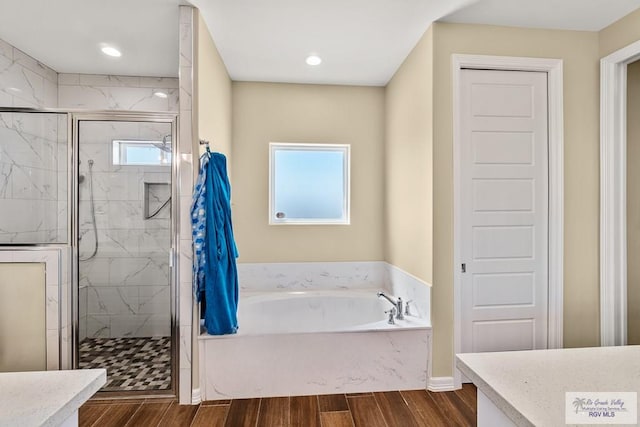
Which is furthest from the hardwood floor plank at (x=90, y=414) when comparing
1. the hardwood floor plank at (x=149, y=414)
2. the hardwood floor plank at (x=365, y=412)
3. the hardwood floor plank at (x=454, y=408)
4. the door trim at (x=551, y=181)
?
the door trim at (x=551, y=181)

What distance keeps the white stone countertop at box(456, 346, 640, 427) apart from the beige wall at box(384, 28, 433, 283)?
1454 millimetres

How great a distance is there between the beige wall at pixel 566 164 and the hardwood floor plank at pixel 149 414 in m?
1.81

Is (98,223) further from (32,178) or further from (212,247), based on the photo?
(212,247)

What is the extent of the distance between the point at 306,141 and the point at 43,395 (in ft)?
9.66

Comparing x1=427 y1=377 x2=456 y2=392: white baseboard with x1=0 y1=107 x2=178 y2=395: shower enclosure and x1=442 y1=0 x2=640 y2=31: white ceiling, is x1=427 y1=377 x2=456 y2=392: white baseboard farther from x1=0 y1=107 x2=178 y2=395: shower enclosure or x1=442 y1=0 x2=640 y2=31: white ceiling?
x1=442 y1=0 x2=640 y2=31: white ceiling

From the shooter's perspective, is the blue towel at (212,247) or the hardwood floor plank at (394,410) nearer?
the hardwood floor plank at (394,410)

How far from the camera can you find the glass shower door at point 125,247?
232 centimetres

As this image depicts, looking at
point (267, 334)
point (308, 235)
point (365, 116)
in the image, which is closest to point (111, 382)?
point (267, 334)

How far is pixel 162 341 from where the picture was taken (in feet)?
8.05

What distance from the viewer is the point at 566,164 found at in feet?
8.00

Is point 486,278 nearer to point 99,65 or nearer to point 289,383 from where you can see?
point 289,383

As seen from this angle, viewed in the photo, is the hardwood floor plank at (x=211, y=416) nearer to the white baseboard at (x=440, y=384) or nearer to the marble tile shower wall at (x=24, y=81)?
the white baseboard at (x=440, y=384)

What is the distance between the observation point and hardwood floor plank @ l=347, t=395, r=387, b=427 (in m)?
2.01

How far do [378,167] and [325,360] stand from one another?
1.97m
